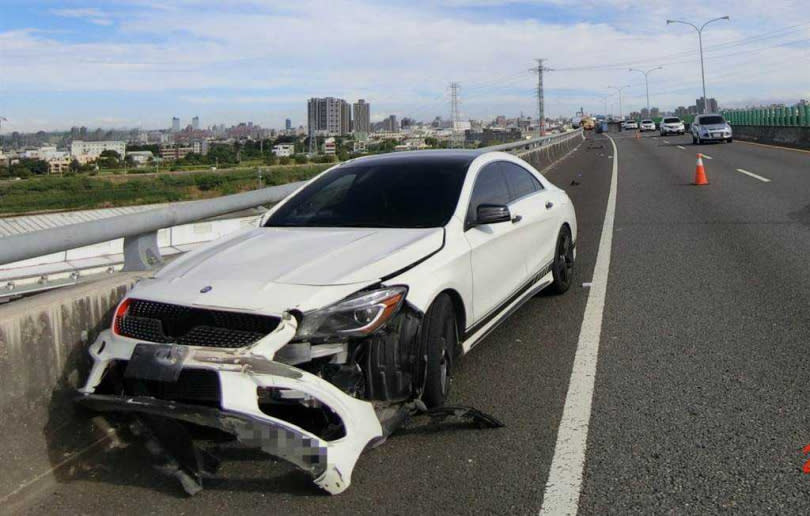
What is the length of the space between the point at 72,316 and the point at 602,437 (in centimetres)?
297

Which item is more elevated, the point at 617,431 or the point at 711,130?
the point at 711,130

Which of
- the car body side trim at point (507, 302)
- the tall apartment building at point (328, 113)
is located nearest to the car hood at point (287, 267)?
the car body side trim at point (507, 302)

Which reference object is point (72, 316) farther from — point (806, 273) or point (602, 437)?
point (806, 273)

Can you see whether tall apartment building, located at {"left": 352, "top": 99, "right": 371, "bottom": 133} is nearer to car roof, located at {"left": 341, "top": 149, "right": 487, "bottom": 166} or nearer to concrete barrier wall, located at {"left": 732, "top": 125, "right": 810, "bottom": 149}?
car roof, located at {"left": 341, "top": 149, "right": 487, "bottom": 166}

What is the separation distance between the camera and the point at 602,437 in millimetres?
4027

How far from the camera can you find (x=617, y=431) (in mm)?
4094

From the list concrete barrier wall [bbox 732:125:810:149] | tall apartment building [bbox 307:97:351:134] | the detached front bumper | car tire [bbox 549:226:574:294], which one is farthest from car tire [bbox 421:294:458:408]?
concrete barrier wall [bbox 732:125:810:149]

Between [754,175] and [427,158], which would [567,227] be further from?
[754,175]

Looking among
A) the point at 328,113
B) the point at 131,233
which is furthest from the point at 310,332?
the point at 328,113

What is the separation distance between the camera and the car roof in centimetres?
576

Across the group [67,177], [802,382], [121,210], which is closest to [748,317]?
[802,382]

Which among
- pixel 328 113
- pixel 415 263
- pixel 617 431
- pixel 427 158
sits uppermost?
pixel 328 113

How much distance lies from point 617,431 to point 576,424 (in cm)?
23

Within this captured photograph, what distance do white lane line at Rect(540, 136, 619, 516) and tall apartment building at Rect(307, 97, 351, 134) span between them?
13651mm
